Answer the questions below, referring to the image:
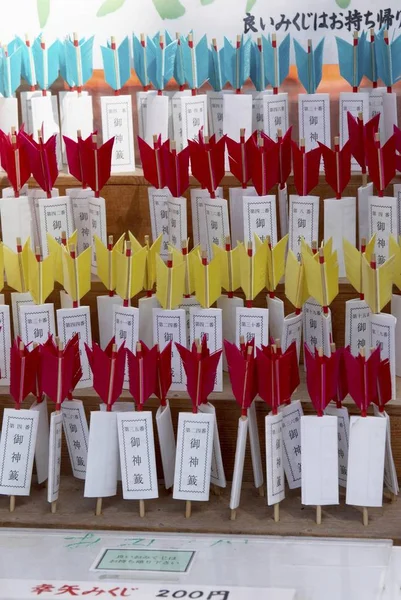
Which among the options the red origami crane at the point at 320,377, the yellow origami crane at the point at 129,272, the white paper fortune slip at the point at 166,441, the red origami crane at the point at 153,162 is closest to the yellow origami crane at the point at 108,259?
the yellow origami crane at the point at 129,272

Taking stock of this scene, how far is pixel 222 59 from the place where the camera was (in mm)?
3406

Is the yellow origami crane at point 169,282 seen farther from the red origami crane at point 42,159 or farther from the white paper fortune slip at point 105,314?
the red origami crane at point 42,159

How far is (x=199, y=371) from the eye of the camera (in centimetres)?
262

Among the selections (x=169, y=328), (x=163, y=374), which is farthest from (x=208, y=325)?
(x=163, y=374)

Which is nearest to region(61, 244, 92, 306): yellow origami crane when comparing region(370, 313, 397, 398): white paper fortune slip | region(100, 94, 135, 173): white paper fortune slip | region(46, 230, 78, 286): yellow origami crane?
A: region(46, 230, 78, 286): yellow origami crane

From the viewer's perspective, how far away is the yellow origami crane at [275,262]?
2812mm

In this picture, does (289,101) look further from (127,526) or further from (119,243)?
(127,526)

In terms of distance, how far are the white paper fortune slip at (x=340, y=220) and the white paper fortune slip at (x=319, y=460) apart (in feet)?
→ 1.94

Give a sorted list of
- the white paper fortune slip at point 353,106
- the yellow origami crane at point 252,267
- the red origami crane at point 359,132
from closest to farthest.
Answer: the yellow origami crane at point 252,267
the red origami crane at point 359,132
the white paper fortune slip at point 353,106

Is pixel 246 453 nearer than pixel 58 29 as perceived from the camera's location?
Yes

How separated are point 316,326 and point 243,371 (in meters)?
0.35

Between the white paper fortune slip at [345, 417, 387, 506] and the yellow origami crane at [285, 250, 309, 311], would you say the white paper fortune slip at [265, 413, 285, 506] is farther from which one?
the yellow origami crane at [285, 250, 309, 311]

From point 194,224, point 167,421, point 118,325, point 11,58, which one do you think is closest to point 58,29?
point 11,58

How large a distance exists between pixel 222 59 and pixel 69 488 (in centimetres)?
130
